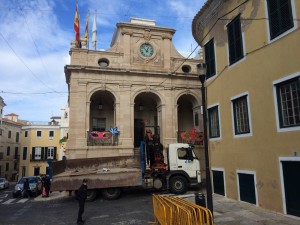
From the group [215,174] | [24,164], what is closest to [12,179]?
[24,164]

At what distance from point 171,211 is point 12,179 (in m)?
53.7

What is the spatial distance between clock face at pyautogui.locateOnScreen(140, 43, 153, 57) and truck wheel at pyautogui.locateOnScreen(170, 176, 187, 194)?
455 inches

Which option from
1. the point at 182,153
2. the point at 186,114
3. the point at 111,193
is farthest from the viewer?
the point at 186,114

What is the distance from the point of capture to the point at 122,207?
1307 cm

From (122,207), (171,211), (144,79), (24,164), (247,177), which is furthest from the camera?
(24,164)

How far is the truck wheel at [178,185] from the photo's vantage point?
16263 mm

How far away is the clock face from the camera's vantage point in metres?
23.8

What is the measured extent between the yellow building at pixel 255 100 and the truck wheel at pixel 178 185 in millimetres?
2345

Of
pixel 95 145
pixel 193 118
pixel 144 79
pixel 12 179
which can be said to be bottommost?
pixel 12 179

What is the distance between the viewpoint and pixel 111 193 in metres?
15.5

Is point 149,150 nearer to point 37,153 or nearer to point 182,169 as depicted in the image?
point 182,169

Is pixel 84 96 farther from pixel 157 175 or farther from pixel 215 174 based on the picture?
pixel 215 174

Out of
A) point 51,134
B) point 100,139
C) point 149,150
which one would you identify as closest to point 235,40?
point 149,150

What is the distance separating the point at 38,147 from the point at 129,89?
33857 millimetres
